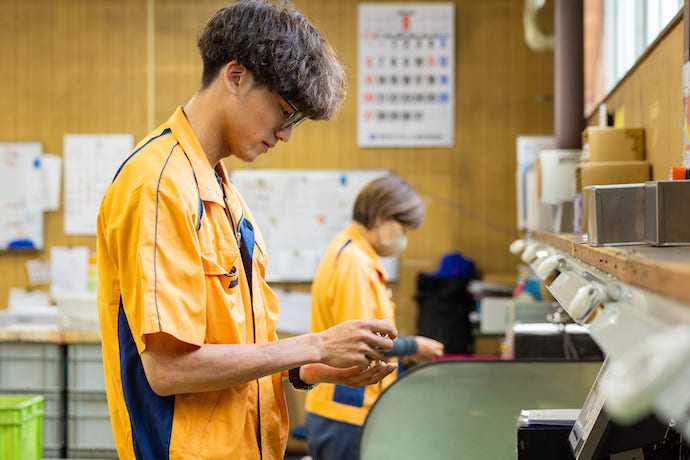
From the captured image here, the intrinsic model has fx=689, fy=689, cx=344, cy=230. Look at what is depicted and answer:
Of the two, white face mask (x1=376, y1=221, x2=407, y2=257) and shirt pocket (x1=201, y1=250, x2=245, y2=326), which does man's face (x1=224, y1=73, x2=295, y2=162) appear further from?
white face mask (x1=376, y1=221, x2=407, y2=257)

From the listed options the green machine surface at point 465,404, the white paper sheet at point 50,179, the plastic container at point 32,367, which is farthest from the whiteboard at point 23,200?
the green machine surface at point 465,404

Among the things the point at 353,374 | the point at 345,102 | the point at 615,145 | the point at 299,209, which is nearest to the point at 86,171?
the point at 299,209

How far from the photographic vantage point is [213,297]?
1.28 m

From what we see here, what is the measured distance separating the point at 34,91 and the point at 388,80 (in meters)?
2.83

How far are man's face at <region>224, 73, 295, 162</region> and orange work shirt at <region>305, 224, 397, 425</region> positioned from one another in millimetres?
1167

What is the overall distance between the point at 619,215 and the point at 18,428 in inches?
84.9

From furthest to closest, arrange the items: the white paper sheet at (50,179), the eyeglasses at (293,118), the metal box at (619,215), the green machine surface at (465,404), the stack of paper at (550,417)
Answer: the white paper sheet at (50,179)
the green machine surface at (465,404)
the stack of paper at (550,417)
the eyeglasses at (293,118)
the metal box at (619,215)

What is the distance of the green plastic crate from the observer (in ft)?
7.97

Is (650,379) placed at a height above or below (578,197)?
below

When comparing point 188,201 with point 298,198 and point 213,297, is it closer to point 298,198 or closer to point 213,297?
point 213,297

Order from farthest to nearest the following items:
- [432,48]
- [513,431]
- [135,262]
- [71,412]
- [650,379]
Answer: [432,48] < [71,412] < [513,431] < [135,262] < [650,379]

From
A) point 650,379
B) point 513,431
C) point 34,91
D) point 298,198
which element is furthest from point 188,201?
point 34,91

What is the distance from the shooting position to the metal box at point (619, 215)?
48.6 inches

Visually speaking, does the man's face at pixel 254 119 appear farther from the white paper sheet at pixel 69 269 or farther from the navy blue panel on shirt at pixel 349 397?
the white paper sheet at pixel 69 269
